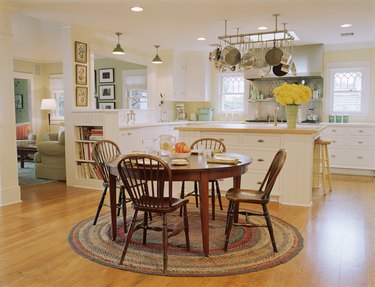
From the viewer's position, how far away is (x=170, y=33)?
5.96 metres

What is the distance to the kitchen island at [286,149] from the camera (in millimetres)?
4398

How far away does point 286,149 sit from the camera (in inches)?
177

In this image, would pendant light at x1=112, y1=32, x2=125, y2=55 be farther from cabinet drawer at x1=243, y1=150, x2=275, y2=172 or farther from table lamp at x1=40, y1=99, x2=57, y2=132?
table lamp at x1=40, y1=99, x2=57, y2=132

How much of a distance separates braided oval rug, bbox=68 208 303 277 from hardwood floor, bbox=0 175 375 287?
0.08m

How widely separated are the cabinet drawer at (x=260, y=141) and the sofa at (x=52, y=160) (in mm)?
2970

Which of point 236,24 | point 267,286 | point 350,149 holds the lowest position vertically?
point 267,286

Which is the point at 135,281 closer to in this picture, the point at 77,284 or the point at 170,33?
the point at 77,284

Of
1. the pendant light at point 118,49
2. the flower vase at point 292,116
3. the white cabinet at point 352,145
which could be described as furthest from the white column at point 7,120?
the white cabinet at point 352,145

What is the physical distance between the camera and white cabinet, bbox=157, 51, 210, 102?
7641 millimetres

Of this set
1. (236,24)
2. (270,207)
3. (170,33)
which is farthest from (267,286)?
(170,33)

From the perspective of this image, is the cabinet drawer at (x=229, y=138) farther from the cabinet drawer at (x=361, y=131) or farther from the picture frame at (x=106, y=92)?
the picture frame at (x=106, y=92)

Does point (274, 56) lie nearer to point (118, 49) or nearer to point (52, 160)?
point (118, 49)

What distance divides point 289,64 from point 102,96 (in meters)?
A: 4.92

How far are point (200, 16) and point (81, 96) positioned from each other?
2.19 meters
